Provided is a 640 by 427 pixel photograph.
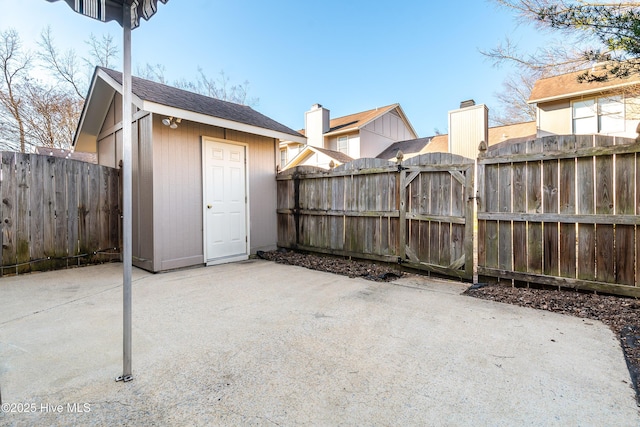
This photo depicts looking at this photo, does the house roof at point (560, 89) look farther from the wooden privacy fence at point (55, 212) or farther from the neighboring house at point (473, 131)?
the wooden privacy fence at point (55, 212)

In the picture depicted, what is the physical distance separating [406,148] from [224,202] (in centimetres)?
1319

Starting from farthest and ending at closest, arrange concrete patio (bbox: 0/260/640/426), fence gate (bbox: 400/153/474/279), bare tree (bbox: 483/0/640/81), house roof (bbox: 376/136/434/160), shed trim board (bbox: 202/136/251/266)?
1. house roof (bbox: 376/136/434/160)
2. shed trim board (bbox: 202/136/251/266)
3. fence gate (bbox: 400/153/474/279)
4. bare tree (bbox: 483/0/640/81)
5. concrete patio (bbox: 0/260/640/426)

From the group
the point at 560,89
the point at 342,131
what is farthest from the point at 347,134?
the point at 560,89

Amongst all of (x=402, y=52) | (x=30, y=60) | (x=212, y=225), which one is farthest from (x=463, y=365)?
(x=30, y=60)

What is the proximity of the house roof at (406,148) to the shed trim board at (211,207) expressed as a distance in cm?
1135

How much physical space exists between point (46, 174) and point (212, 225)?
2.61 meters

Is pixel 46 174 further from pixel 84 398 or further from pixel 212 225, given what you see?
pixel 84 398

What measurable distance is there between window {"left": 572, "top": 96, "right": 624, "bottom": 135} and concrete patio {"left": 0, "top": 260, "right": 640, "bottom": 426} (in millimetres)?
10268

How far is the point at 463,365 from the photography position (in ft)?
6.80

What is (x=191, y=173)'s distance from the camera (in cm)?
527

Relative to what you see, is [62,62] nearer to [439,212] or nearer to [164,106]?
[164,106]

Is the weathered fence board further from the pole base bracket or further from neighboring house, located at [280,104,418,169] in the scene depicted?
neighboring house, located at [280,104,418,169]

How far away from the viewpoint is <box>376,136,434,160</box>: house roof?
15970 millimetres

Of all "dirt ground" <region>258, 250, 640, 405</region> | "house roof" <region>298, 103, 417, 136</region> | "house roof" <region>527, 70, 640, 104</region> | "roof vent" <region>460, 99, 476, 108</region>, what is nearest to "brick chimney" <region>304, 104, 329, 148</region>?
"house roof" <region>298, 103, 417, 136</region>
